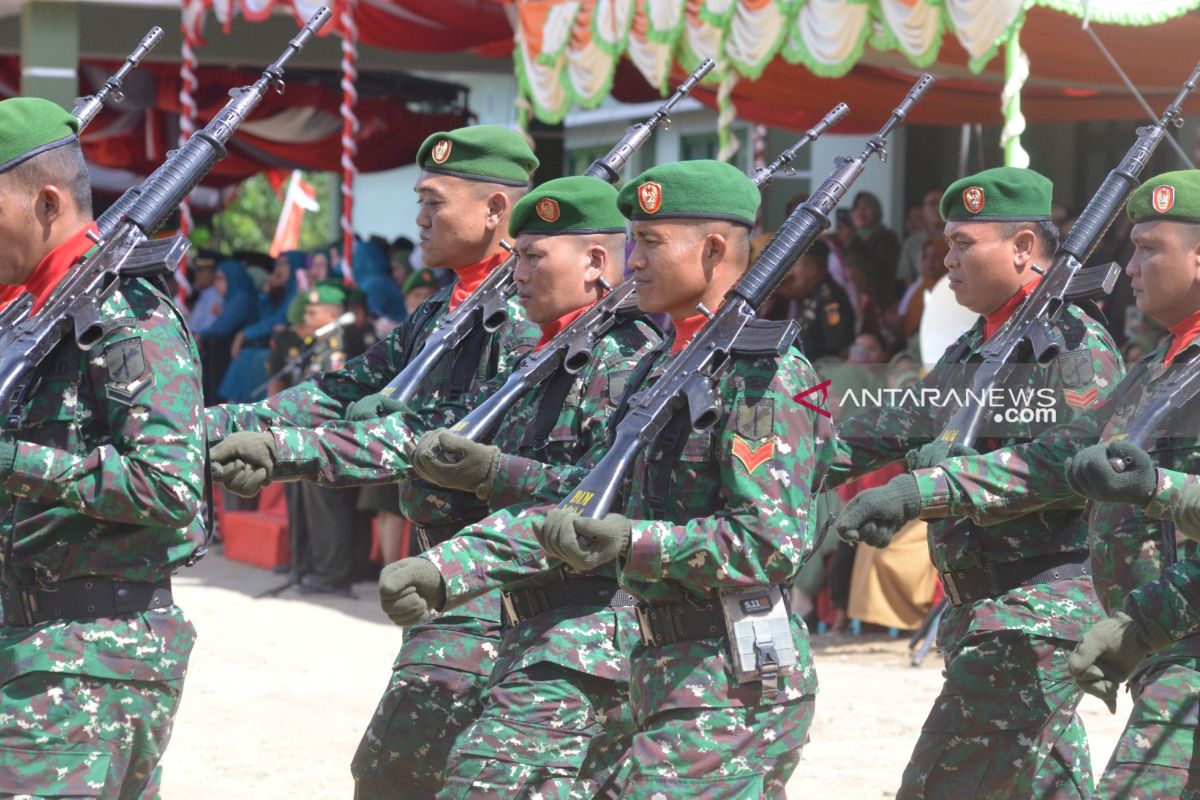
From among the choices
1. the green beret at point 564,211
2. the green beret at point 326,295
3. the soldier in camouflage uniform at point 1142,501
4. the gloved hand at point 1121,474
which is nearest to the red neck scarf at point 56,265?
Result: the green beret at point 564,211

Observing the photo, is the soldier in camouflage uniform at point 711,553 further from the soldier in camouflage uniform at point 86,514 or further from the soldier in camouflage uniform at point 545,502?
the soldier in camouflage uniform at point 86,514

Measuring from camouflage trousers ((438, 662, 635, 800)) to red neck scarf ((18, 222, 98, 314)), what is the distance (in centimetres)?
151

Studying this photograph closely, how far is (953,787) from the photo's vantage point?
5.09m

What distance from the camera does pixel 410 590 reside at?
4230 millimetres

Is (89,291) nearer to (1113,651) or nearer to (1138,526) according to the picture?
(1113,651)

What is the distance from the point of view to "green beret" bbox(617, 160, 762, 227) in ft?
14.4

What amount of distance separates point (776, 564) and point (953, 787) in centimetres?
137

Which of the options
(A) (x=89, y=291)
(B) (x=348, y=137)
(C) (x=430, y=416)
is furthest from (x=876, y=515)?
(B) (x=348, y=137)

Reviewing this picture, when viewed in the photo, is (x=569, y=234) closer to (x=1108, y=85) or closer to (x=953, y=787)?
(x=953, y=787)

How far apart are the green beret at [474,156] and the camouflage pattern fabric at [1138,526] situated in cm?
177

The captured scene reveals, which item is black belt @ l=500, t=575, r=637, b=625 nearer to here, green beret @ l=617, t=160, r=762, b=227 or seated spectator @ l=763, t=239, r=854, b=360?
green beret @ l=617, t=160, r=762, b=227

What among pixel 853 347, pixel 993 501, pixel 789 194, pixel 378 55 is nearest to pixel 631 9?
pixel 853 347

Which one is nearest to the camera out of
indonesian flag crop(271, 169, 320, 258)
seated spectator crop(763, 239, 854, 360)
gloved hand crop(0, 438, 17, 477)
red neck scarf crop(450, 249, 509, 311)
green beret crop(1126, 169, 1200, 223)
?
gloved hand crop(0, 438, 17, 477)

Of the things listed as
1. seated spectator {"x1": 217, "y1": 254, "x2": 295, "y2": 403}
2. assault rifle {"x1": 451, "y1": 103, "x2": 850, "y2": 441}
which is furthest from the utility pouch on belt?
seated spectator {"x1": 217, "y1": 254, "x2": 295, "y2": 403}
